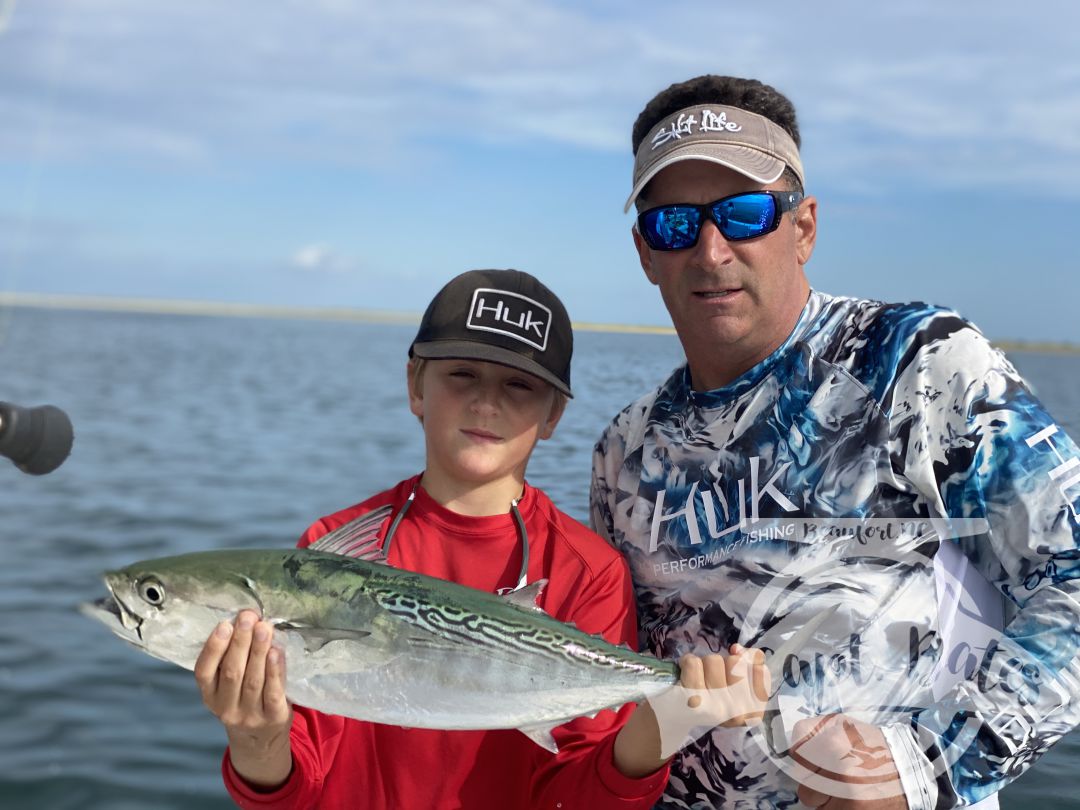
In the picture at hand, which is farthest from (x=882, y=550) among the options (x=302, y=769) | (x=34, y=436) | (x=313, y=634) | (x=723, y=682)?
(x=34, y=436)

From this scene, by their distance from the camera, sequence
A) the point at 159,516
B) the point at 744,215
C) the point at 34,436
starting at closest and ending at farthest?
the point at 34,436 < the point at 744,215 < the point at 159,516

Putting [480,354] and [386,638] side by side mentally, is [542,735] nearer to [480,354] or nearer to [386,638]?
[386,638]

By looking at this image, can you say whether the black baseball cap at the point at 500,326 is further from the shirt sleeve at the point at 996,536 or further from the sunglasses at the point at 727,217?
the shirt sleeve at the point at 996,536

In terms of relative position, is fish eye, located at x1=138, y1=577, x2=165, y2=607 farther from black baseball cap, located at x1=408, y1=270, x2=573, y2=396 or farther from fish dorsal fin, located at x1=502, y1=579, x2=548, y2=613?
black baseball cap, located at x1=408, y1=270, x2=573, y2=396

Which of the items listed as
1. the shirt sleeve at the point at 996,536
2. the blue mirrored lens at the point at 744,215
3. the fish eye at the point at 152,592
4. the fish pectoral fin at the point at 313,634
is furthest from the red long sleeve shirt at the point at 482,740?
the blue mirrored lens at the point at 744,215

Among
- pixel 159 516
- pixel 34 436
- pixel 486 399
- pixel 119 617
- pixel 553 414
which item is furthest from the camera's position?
pixel 159 516

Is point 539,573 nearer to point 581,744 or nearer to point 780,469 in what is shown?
point 581,744

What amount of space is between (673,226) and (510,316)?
63 centimetres

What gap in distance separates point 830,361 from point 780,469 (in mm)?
385

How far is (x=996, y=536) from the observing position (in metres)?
2.76

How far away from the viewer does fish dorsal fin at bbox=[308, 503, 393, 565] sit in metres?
2.54

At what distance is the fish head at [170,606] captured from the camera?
228 cm

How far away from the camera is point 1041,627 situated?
8.34 ft

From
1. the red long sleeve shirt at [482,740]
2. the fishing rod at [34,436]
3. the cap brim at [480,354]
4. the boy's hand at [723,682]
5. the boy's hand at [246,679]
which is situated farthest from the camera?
the cap brim at [480,354]
